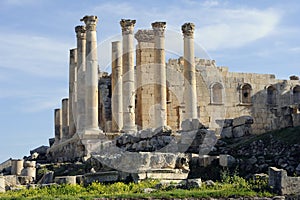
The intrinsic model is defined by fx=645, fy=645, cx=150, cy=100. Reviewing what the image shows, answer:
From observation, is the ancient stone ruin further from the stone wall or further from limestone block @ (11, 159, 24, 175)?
the stone wall

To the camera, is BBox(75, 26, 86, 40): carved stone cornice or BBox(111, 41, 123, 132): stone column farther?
BBox(75, 26, 86, 40): carved stone cornice

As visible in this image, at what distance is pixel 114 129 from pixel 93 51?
4.78 m

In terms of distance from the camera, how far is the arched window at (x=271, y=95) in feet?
162

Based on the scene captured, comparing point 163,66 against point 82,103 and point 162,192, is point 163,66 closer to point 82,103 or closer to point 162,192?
point 82,103

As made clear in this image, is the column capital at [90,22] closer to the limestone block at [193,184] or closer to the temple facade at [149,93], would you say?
the temple facade at [149,93]

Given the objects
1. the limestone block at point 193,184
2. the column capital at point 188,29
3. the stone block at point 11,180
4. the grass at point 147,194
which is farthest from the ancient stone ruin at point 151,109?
the limestone block at point 193,184

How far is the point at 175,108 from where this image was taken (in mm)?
43656

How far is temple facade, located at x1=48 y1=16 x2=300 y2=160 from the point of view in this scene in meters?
37.4

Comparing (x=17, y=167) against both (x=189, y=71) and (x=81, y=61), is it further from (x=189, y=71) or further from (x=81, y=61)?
(x=189, y=71)

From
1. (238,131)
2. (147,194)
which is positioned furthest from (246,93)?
(147,194)

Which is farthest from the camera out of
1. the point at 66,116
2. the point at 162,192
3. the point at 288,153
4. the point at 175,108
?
the point at 66,116

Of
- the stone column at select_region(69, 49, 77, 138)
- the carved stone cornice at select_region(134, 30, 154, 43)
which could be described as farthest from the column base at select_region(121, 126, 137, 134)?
the stone column at select_region(69, 49, 77, 138)

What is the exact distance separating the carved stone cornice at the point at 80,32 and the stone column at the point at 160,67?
4.65 m

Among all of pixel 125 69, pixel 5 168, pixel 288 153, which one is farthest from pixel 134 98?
pixel 288 153
